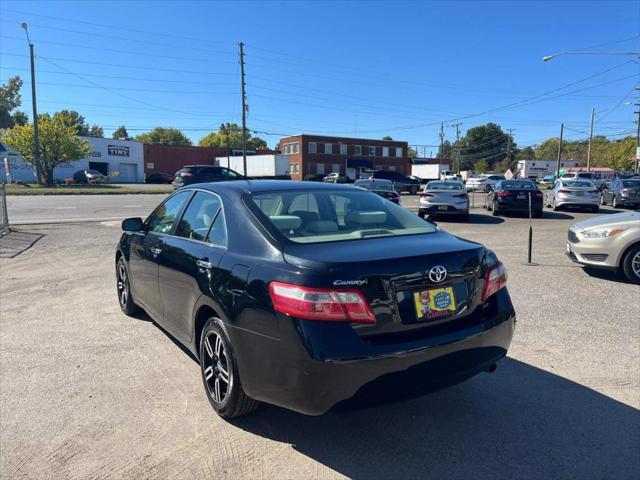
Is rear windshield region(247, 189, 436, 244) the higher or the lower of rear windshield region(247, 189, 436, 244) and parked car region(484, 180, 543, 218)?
the higher

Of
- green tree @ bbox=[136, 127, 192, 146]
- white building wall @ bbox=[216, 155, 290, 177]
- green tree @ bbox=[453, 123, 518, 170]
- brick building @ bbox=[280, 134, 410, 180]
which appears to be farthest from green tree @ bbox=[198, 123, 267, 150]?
green tree @ bbox=[453, 123, 518, 170]

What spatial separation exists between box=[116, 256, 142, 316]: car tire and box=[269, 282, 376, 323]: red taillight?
11.1 feet

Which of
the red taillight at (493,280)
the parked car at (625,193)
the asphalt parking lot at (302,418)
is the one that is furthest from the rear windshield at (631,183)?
the red taillight at (493,280)

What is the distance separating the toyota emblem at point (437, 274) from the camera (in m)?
Result: 2.82

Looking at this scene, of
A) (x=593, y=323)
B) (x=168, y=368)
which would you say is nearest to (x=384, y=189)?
(x=593, y=323)

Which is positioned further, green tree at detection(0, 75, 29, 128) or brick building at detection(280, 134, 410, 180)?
green tree at detection(0, 75, 29, 128)

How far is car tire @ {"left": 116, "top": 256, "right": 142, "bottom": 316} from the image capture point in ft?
17.9

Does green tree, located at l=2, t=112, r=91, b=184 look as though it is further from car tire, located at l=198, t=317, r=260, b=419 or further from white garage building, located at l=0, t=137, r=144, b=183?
car tire, located at l=198, t=317, r=260, b=419

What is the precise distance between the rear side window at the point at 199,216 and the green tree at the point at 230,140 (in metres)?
101

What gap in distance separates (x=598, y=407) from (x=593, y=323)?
2.19 m

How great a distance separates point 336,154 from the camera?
7175cm

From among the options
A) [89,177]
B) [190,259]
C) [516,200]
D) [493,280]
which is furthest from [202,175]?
[493,280]

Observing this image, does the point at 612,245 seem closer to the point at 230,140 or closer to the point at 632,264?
the point at 632,264

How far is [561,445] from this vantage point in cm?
297
